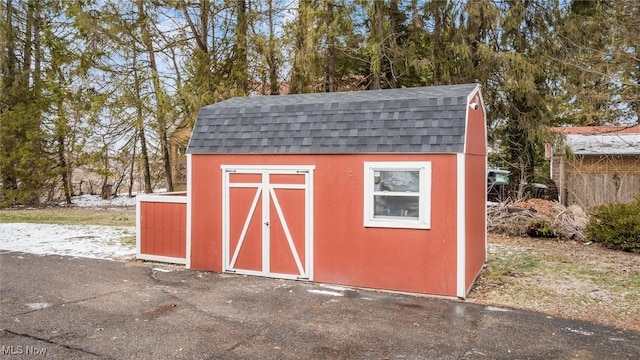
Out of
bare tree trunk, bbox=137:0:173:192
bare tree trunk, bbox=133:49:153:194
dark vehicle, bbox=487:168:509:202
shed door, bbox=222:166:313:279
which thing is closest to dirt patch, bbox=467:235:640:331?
shed door, bbox=222:166:313:279

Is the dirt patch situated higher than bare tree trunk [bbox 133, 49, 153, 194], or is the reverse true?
bare tree trunk [bbox 133, 49, 153, 194]

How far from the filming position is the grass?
46.0 feet

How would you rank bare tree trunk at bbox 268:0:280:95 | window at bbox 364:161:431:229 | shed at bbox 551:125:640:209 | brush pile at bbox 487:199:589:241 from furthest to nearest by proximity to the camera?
bare tree trunk at bbox 268:0:280:95 < shed at bbox 551:125:640:209 < brush pile at bbox 487:199:589:241 < window at bbox 364:161:431:229

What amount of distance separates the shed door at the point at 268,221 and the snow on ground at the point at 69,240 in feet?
9.39

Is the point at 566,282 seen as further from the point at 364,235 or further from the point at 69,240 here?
the point at 69,240

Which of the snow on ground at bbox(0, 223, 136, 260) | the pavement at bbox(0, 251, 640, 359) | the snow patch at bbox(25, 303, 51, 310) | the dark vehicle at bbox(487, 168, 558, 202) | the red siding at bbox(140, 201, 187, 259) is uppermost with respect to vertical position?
the dark vehicle at bbox(487, 168, 558, 202)

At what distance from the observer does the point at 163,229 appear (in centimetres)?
841

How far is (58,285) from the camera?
6.81 metres

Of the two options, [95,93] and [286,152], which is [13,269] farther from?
[95,93]

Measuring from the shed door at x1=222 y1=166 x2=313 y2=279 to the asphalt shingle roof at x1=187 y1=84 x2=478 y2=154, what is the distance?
451 millimetres

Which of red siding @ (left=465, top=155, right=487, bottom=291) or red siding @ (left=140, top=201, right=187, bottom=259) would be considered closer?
red siding @ (left=465, top=155, right=487, bottom=291)

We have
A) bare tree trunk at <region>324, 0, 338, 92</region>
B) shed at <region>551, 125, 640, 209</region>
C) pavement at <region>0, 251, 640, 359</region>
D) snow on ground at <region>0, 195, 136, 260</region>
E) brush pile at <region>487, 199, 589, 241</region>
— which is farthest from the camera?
bare tree trunk at <region>324, 0, 338, 92</region>

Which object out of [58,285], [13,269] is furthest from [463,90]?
[13,269]

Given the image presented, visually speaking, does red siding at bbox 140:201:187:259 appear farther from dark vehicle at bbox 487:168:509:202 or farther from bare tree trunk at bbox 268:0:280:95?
dark vehicle at bbox 487:168:509:202
